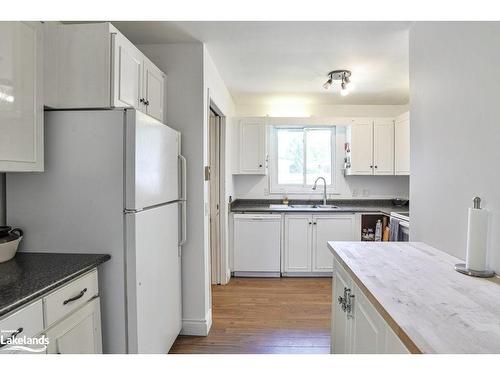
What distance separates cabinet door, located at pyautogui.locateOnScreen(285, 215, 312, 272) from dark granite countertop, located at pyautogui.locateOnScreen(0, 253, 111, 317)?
2517mm

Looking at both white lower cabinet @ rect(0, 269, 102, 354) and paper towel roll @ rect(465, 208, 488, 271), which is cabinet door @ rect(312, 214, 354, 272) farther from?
white lower cabinet @ rect(0, 269, 102, 354)

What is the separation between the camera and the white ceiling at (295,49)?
2.12 m

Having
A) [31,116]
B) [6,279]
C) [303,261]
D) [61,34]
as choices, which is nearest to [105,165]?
[31,116]

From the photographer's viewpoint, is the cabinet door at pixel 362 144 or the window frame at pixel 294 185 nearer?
the cabinet door at pixel 362 144

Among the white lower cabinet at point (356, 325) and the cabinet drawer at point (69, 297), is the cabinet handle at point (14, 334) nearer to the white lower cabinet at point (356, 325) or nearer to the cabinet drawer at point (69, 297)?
the cabinet drawer at point (69, 297)

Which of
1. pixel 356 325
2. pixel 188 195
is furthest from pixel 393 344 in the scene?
pixel 188 195

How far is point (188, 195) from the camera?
2.43 meters

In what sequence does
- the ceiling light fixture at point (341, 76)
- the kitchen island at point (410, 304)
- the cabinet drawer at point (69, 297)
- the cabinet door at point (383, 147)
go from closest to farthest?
1. the kitchen island at point (410, 304)
2. the cabinet drawer at point (69, 297)
3. the ceiling light fixture at point (341, 76)
4. the cabinet door at point (383, 147)

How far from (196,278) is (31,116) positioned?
1.59 m

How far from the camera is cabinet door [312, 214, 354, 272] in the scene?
373cm

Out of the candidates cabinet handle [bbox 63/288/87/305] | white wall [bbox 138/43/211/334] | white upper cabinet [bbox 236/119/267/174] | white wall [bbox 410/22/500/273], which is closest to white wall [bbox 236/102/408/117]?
white upper cabinet [bbox 236/119/267/174]

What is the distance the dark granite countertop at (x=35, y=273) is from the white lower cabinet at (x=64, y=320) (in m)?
0.04

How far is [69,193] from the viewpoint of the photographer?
5.28 feet

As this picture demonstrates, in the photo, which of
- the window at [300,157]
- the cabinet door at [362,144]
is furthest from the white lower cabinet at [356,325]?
the window at [300,157]
